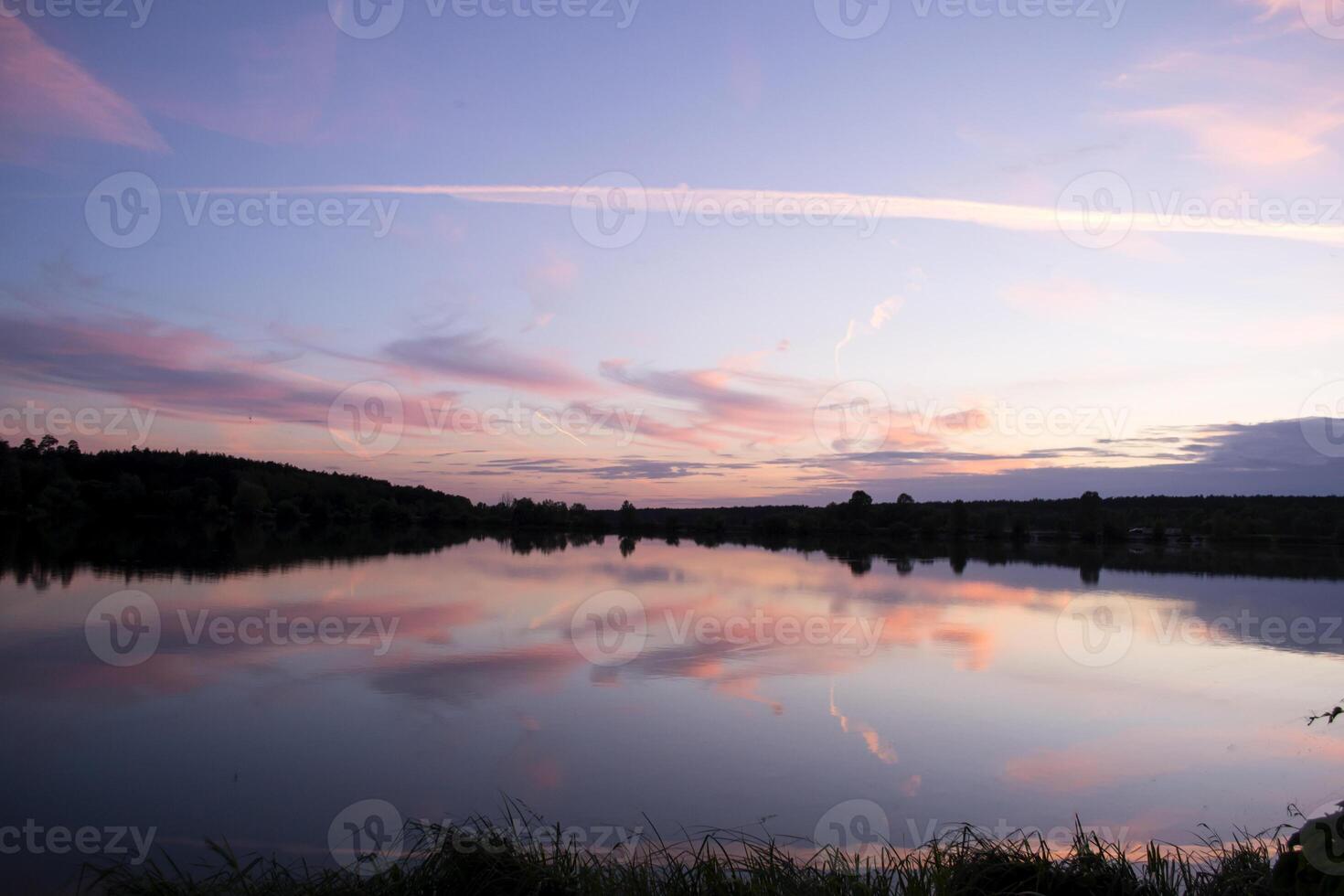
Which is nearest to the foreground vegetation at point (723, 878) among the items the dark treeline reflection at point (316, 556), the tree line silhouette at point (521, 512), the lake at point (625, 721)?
the lake at point (625, 721)

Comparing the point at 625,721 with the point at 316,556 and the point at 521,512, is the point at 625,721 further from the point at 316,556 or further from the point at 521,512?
the point at 521,512

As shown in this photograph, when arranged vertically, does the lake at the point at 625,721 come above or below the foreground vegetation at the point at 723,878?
below

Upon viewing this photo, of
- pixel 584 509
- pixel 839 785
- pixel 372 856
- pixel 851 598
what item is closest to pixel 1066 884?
pixel 839 785

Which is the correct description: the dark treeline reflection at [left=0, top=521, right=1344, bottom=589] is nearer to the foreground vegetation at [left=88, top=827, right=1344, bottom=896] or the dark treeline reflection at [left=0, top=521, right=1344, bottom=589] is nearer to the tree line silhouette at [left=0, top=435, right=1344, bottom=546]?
the tree line silhouette at [left=0, top=435, right=1344, bottom=546]

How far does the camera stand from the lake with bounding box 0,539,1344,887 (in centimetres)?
731

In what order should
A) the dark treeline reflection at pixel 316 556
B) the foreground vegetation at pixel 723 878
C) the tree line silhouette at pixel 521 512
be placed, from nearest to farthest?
the foreground vegetation at pixel 723 878 → the dark treeline reflection at pixel 316 556 → the tree line silhouette at pixel 521 512

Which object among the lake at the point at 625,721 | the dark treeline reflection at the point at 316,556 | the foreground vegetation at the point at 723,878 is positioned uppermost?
the foreground vegetation at the point at 723,878

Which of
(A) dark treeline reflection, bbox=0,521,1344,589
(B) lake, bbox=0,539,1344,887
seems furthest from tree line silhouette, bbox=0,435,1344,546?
(B) lake, bbox=0,539,1344,887

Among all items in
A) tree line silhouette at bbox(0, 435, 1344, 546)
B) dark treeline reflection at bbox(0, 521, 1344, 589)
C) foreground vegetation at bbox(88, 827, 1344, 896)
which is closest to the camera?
foreground vegetation at bbox(88, 827, 1344, 896)

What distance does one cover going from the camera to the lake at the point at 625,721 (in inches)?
288

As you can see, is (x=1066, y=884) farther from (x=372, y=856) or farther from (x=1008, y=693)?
(x=1008, y=693)

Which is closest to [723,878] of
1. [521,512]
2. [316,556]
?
[316,556]

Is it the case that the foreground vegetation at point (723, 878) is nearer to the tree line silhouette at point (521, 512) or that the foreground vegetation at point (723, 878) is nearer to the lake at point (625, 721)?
the lake at point (625, 721)

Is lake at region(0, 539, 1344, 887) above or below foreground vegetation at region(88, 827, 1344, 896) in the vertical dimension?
below
